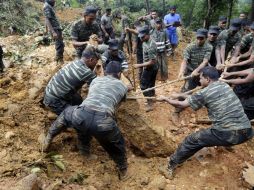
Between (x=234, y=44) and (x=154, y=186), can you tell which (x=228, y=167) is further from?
(x=234, y=44)

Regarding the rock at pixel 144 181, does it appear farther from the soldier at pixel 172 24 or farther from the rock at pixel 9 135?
the soldier at pixel 172 24

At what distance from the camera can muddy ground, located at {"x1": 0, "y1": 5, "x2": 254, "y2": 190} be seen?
435cm

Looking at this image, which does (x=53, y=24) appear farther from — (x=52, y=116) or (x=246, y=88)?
(x=246, y=88)

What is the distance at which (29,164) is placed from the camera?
420 centimetres

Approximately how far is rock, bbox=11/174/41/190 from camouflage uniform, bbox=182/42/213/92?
13.5 ft

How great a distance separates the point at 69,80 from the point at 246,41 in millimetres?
4533

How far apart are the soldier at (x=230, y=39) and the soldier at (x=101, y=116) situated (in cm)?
330

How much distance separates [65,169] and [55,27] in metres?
4.10

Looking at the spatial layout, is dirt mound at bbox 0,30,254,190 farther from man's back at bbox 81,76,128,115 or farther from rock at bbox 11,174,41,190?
man's back at bbox 81,76,128,115

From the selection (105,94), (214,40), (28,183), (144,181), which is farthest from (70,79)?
(214,40)

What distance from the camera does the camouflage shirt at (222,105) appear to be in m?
4.59

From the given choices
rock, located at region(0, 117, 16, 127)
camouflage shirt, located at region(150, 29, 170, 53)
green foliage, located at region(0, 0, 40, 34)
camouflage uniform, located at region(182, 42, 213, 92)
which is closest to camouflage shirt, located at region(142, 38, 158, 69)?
camouflage uniform, located at region(182, 42, 213, 92)

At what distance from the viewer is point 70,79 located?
487 cm

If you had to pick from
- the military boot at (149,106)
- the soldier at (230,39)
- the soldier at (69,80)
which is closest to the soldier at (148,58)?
the military boot at (149,106)
